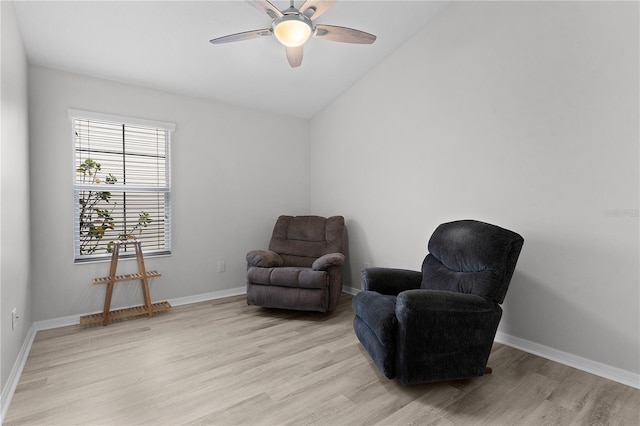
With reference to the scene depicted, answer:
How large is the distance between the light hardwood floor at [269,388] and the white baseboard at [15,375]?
3cm

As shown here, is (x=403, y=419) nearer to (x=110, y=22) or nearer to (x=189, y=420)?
(x=189, y=420)

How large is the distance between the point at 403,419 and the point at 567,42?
276 cm

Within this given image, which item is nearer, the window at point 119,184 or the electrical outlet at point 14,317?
the electrical outlet at point 14,317

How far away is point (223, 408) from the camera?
184cm

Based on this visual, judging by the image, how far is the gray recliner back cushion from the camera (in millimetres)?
3900

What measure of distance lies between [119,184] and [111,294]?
3.71 feet

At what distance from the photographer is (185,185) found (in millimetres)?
3760

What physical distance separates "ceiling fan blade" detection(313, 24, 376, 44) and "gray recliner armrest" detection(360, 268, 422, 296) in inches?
72.2

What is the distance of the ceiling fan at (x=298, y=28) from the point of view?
2131 millimetres

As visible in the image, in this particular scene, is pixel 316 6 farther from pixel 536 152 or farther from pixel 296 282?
pixel 296 282

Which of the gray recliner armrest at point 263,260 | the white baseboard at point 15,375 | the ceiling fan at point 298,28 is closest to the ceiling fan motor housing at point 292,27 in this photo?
the ceiling fan at point 298,28

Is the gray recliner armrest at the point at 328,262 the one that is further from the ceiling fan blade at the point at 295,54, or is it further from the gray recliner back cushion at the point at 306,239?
the ceiling fan blade at the point at 295,54

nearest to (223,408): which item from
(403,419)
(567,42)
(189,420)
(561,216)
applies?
(189,420)

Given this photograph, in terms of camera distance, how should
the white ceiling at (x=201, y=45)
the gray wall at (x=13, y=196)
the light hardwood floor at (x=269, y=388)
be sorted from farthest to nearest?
the white ceiling at (x=201, y=45)
the gray wall at (x=13, y=196)
the light hardwood floor at (x=269, y=388)
